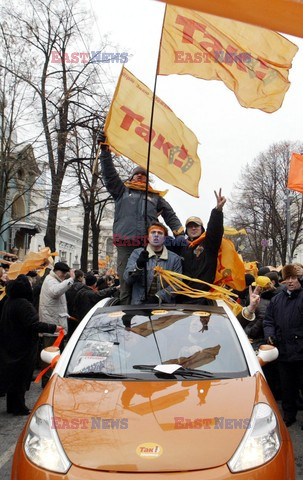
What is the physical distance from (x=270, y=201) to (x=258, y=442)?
144ft

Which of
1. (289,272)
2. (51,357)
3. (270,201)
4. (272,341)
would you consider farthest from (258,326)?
(270,201)

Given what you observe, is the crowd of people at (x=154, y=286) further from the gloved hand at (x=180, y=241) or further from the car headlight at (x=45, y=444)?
the car headlight at (x=45, y=444)

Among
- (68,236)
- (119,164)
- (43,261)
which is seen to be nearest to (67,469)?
(43,261)

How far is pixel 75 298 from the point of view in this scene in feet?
30.9

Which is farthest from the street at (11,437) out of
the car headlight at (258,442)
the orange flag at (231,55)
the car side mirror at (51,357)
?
the orange flag at (231,55)

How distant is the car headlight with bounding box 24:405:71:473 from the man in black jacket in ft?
12.2

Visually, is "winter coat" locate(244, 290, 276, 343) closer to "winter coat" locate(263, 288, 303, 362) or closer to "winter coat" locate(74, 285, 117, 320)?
"winter coat" locate(263, 288, 303, 362)

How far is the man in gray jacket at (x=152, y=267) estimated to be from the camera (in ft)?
18.2

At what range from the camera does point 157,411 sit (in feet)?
10.00

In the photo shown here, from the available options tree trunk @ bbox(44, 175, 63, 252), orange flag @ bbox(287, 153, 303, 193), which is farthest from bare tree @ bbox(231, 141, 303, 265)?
orange flag @ bbox(287, 153, 303, 193)

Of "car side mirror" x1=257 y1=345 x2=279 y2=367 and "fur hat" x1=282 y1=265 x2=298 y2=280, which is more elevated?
"fur hat" x1=282 y1=265 x2=298 y2=280

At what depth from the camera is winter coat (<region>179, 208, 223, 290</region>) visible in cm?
560

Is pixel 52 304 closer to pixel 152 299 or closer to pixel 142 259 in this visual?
pixel 152 299

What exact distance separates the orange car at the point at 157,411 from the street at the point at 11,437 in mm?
1473
